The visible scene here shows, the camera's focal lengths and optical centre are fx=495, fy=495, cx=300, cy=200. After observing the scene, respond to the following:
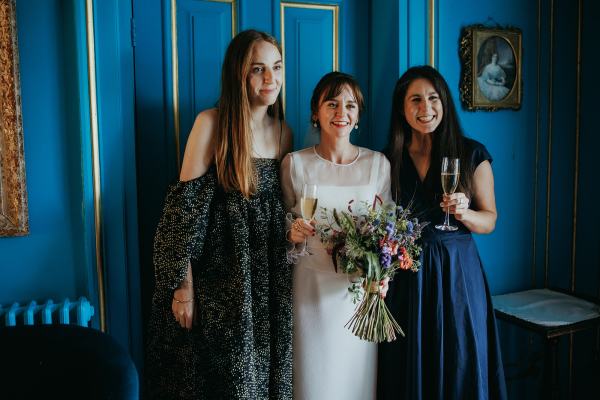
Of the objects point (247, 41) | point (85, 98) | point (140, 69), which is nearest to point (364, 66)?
point (247, 41)

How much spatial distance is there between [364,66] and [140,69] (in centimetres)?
110

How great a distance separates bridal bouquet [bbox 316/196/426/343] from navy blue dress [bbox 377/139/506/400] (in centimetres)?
10

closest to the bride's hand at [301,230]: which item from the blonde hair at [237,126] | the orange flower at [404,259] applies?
the blonde hair at [237,126]

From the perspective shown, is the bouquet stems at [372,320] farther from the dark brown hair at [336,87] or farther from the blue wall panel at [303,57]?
the blue wall panel at [303,57]

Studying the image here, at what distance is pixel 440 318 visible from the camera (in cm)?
193

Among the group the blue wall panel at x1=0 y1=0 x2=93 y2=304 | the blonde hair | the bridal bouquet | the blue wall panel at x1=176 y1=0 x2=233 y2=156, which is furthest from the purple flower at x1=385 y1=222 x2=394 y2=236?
the blue wall panel at x1=0 y1=0 x2=93 y2=304

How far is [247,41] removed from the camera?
1850 mm

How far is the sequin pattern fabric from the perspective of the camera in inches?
71.3

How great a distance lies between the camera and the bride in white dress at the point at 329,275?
6.31ft

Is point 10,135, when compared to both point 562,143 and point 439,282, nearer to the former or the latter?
point 439,282

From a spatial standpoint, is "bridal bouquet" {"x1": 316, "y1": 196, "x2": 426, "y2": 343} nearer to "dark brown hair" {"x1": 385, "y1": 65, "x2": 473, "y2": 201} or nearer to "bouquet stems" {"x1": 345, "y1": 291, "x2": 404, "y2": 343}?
"bouquet stems" {"x1": 345, "y1": 291, "x2": 404, "y2": 343}

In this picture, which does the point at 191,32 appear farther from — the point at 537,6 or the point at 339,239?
the point at 537,6

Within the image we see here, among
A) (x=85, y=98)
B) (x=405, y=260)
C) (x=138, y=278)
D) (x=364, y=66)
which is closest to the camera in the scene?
(x=405, y=260)

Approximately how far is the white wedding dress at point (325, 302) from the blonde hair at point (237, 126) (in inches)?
8.5
